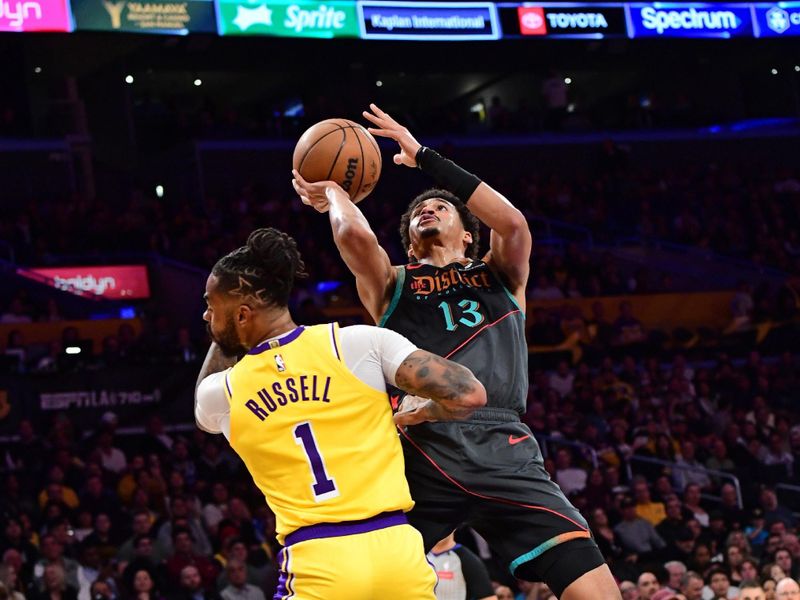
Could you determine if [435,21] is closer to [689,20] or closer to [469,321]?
[689,20]

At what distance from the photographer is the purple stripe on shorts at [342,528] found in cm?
366

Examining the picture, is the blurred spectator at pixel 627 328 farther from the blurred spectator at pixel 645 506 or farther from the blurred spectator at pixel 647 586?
the blurred spectator at pixel 647 586

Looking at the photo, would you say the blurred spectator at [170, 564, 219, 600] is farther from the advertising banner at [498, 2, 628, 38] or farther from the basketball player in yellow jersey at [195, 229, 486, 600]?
the advertising banner at [498, 2, 628, 38]

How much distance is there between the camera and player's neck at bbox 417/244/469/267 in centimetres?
550

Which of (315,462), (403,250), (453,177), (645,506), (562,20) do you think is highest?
(562,20)

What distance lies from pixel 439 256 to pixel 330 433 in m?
1.98

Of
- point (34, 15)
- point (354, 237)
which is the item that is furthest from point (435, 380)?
point (34, 15)

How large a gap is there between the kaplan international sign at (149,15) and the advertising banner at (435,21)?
2.97 meters

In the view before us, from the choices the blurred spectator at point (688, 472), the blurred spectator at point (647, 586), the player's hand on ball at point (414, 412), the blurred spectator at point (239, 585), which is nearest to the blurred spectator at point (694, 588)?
the blurred spectator at point (647, 586)

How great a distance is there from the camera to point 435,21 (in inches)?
850

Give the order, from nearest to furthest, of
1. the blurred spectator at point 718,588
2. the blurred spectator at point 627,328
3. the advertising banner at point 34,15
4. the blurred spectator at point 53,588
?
the blurred spectator at point 53,588, the blurred spectator at point 718,588, the advertising banner at point 34,15, the blurred spectator at point 627,328

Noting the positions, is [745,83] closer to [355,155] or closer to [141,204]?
[141,204]

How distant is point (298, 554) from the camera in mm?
3688

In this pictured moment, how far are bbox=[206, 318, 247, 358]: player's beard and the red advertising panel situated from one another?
1566 centimetres
